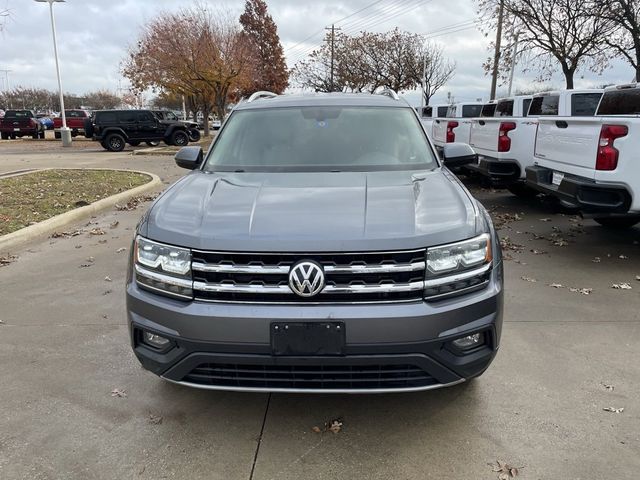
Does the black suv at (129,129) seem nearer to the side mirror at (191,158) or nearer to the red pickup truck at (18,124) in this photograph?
the red pickup truck at (18,124)

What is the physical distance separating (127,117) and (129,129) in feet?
1.82

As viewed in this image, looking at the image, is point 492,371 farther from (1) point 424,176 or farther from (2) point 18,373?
(2) point 18,373

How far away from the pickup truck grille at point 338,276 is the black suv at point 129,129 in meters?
23.3

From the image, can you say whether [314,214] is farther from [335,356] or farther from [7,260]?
[7,260]

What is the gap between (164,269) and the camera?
2602 mm

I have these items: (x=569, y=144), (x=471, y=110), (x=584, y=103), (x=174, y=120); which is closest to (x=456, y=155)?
(x=569, y=144)

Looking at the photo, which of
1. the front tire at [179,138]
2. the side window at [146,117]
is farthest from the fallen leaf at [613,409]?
the front tire at [179,138]

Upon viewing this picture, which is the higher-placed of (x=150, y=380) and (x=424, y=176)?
(x=424, y=176)

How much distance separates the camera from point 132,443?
275 cm

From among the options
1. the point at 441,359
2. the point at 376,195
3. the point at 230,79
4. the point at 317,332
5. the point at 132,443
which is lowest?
the point at 132,443

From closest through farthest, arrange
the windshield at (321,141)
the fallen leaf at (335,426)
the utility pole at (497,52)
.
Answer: the fallen leaf at (335,426) → the windshield at (321,141) → the utility pole at (497,52)

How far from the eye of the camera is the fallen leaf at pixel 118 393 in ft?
10.5

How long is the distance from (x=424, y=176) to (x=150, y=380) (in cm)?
221

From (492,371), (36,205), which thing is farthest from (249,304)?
(36,205)
